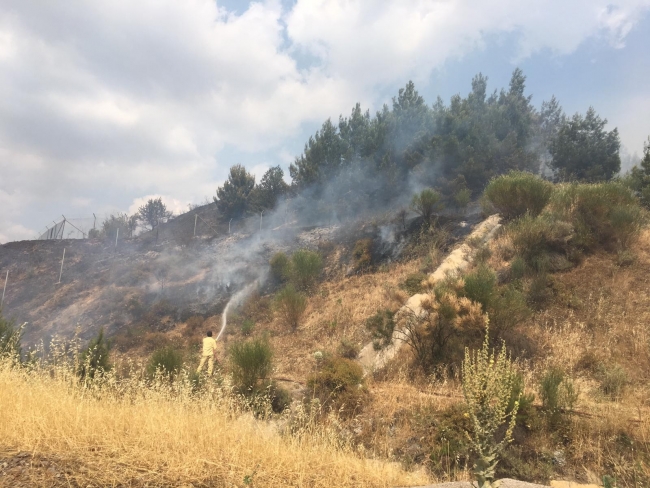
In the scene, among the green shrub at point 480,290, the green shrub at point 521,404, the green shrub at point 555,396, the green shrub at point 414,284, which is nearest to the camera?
the green shrub at point 521,404

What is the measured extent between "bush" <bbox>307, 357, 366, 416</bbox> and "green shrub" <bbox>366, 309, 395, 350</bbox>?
219cm

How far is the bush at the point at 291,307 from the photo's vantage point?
47.9 feet

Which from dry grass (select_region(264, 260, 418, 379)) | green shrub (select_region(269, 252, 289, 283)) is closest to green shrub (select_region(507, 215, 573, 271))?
dry grass (select_region(264, 260, 418, 379))

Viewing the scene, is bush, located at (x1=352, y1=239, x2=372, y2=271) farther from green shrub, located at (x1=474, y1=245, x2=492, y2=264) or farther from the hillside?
green shrub, located at (x1=474, y1=245, x2=492, y2=264)

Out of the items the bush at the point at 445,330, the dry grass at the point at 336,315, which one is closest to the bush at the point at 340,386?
the bush at the point at 445,330

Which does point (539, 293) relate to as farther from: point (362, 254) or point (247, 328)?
point (362, 254)

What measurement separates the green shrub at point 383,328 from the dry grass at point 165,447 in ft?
16.6

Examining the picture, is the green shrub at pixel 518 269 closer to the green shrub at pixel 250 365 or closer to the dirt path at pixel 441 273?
the dirt path at pixel 441 273

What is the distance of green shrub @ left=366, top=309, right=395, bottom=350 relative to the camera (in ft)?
31.6

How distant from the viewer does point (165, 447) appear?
12.0ft

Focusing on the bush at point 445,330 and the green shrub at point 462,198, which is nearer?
the bush at point 445,330

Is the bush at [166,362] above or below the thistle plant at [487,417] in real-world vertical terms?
below

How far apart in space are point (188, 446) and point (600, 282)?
1016cm

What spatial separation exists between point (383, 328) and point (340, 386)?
321 cm
